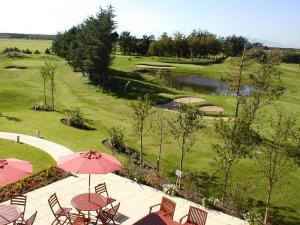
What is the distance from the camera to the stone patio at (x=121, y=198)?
15727 mm

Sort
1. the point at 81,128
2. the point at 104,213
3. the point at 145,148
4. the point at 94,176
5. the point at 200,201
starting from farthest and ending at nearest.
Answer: the point at 81,128, the point at 145,148, the point at 94,176, the point at 200,201, the point at 104,213

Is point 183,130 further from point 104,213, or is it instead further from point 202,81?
point 202,81

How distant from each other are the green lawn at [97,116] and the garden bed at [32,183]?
19.8 feet

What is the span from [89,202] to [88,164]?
173cm

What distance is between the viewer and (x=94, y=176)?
20219 mm

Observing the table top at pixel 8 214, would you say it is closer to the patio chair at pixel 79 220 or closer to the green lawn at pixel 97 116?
the patio chair at pixel 79 220

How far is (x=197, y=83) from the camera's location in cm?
8144

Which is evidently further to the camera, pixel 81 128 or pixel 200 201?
pixel 81 128

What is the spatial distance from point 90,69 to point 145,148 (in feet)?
95.0

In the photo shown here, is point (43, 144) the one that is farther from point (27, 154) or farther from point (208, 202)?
point (208, 202)

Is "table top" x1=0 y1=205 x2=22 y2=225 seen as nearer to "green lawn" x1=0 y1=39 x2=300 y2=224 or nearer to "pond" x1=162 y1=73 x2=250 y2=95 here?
"green lawn" x1=0 y1=39 x2=300 y2=224

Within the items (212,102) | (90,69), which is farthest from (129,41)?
(212,102)

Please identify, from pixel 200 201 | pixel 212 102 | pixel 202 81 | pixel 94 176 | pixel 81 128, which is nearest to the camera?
pixel 200 201

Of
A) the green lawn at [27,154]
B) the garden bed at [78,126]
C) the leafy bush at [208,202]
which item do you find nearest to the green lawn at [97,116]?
the garden bed at [78,126]
